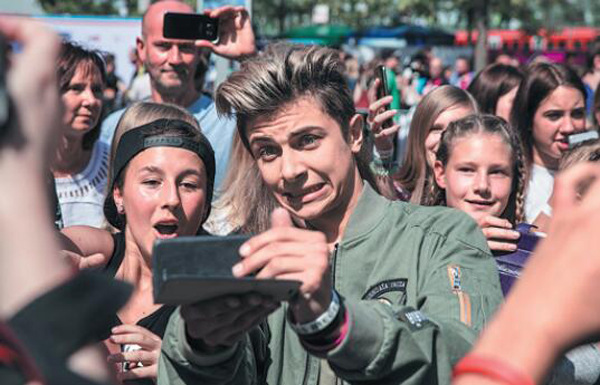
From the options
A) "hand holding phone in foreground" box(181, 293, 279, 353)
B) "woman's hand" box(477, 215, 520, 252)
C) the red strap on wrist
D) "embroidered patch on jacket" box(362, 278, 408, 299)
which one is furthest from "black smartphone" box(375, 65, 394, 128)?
the red strap on wrist

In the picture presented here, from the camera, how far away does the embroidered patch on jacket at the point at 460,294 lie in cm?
253

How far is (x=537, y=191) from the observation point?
217 inches

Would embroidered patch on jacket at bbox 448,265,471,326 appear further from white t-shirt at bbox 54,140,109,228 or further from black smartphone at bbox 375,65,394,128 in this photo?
white t-shirt at bbox 54,140,109,228

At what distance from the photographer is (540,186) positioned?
5.61 meters

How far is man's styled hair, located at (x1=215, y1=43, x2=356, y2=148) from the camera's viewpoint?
3.12 meters

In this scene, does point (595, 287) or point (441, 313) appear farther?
point (441, 313)

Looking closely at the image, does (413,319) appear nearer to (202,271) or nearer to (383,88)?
(202,271)

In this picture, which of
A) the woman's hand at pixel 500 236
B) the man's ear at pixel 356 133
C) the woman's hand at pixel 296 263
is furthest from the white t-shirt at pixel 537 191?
the woman's hand at pixel 296 263

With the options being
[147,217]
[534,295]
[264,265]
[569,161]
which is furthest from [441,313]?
[569,161]

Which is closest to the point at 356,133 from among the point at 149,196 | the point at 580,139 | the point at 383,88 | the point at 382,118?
the point at 149,196

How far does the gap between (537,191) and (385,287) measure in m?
3.01

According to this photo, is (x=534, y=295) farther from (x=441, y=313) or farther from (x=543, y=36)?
(x=543, y=36)

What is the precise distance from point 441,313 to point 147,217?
151 centimetres

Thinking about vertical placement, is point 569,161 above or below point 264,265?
below
